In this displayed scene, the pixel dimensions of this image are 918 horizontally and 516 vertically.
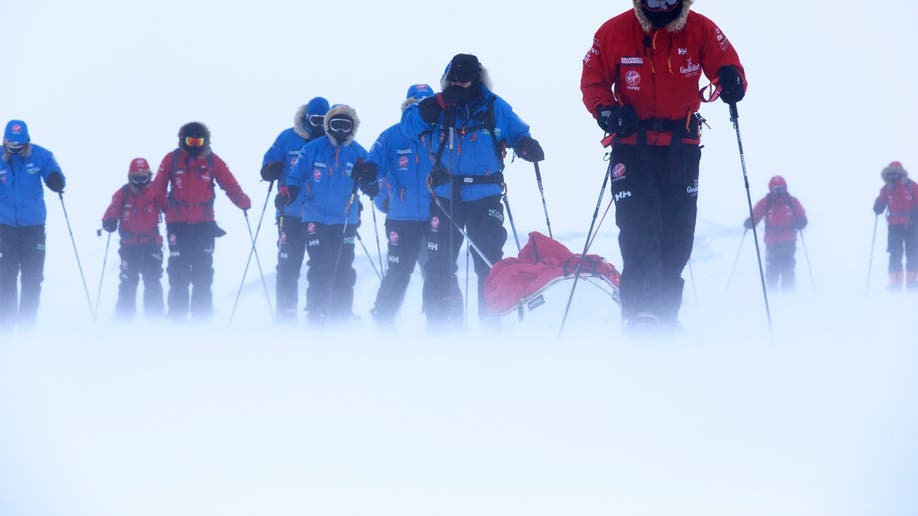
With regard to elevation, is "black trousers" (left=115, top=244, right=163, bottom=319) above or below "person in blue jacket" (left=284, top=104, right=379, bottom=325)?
below

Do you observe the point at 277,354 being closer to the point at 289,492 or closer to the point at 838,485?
the point at 289,492

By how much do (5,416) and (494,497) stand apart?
1850 millimetres

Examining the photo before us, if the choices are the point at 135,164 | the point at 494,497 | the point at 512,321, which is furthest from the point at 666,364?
the point at 135,164

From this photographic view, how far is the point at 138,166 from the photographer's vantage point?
11.4 meters

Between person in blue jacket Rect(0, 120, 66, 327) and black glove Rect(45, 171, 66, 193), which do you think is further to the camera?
black glove Rect(45, 171, 66, 193)

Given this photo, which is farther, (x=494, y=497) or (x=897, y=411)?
(x=897, y=411)

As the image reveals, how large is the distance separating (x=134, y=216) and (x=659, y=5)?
8.41 meters

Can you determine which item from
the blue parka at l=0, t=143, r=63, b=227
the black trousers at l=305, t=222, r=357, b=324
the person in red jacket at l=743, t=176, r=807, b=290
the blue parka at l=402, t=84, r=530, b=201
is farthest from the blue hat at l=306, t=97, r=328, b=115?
the person in red jacket at l=743, t=176, r=807, b=290

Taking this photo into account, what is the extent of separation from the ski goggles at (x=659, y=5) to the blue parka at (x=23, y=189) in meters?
7.19

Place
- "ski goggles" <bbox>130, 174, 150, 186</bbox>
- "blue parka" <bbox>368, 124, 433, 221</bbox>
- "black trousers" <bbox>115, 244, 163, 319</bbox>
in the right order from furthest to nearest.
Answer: "ski goggles" <bbox>130, 174, 150, 186</bbox>
"black trousers" <bbox>115, 244, 163, 319</bbox>
"blue parka" <bbox>368, 124, 433, 221</bbox>

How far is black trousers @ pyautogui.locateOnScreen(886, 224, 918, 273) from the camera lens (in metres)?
14.6

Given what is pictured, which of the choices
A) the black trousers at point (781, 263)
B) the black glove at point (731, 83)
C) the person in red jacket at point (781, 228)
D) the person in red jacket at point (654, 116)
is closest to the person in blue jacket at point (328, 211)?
the person in red jacket at point (654, 116)

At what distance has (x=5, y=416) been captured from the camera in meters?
3.20

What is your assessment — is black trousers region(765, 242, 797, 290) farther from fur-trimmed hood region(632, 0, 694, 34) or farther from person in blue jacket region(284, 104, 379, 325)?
fur-trimmed hood region(632, 0, 694, 34)
